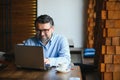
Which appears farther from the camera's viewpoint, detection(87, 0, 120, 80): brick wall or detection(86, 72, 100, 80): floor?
detection(86, 72, 100, 80): floor

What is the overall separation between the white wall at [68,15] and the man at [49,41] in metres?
1.98

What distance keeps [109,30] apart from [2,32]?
3.36m

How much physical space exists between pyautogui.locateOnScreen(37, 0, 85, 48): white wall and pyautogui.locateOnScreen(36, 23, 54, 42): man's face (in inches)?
82.2

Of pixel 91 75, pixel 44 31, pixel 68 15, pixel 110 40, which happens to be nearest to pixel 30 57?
pixel 44 31

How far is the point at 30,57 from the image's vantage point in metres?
2.23

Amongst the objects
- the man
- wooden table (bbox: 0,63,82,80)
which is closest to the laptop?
wooden table (bbox: 0,63,82,80)

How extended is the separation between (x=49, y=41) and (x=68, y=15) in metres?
2.08

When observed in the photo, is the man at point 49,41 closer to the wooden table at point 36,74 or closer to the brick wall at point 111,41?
the wooden table at point 36,74

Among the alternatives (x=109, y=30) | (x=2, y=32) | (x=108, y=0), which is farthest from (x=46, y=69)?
(x=2, y=32)

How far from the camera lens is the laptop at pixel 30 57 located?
2.17 meters

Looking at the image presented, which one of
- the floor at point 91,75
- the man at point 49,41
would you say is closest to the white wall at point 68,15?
the floor at point 91,75

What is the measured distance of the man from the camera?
103 inches

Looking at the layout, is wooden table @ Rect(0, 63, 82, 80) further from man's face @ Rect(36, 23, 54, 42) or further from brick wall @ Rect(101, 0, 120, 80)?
man's face @ Rect(36, 23, 54, 42)

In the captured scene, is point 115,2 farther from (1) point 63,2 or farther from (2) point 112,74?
(1) point 63,2
